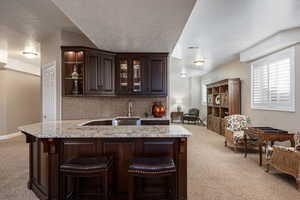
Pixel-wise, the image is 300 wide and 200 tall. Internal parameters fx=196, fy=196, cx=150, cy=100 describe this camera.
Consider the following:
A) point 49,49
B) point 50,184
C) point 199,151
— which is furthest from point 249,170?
point 49,49

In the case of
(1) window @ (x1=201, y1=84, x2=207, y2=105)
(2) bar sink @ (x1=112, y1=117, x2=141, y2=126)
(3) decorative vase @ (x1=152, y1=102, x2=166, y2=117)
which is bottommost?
(2) bar sink @ (x1=112, y1=117, x2=141, y2=126)

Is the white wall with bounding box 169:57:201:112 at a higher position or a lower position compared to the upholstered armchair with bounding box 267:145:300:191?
higher

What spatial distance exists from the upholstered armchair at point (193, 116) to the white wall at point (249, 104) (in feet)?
7.30

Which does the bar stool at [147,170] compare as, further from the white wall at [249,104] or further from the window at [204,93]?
the window at [204,93]

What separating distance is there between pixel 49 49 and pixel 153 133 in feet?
11.6

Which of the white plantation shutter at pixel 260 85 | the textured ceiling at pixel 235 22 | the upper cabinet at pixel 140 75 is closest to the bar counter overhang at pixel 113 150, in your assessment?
the textured ceiling at pixel 235 22

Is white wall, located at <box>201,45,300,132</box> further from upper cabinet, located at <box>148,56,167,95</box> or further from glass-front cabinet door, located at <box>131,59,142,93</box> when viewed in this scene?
glass-front cabinet door, located at <box>131,59,142,93</box>

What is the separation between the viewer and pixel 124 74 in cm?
459

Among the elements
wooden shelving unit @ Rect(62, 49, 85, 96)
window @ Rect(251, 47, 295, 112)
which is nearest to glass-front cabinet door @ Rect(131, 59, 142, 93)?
wooden shelving unit @ Rect(62, 49, 85, 96)

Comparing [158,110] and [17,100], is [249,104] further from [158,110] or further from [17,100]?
[17,100]

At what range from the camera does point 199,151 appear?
16.4ft

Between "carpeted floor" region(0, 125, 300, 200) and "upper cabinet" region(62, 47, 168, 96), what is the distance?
1.82 meters

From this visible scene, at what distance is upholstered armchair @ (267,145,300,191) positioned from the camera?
2.87 meters

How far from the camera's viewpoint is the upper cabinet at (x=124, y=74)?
4.20m
